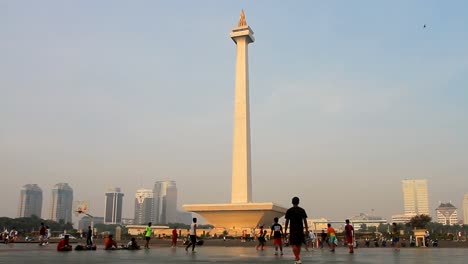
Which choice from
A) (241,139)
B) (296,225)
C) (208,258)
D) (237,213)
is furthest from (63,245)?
(237,213)

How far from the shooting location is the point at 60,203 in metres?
188

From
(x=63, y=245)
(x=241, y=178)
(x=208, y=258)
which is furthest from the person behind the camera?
(x=241, y=178)

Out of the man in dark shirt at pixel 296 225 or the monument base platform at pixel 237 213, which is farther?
the monument base platform at pixel 237 213

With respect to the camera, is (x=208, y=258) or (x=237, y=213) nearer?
(x=208, y=258)

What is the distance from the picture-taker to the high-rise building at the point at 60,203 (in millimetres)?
185250

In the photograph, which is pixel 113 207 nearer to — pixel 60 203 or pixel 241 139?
pixel 60 203

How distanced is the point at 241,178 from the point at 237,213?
Result: 472 cm

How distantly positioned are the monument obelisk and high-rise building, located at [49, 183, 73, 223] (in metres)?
141

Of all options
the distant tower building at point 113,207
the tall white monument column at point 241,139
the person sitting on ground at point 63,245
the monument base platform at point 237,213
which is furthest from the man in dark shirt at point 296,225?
the distant tower building at point 113,207

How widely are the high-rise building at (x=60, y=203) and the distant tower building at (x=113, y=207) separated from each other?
16.1 meters

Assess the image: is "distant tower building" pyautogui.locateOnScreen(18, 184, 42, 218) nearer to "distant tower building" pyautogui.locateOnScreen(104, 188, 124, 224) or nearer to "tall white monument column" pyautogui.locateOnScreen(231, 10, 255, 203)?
"distant tower building" pyautogui.locateOnScreen(104, 188, 124, 224)

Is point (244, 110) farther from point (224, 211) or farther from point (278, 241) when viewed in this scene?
point (278, 241)

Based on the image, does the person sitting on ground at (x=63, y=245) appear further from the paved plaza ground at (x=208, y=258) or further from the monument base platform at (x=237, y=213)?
the monument base platform at (x=237, y=213)

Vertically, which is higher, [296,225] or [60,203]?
[60,203]
